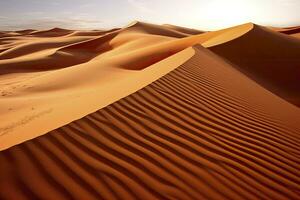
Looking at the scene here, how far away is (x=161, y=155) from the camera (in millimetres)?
3119

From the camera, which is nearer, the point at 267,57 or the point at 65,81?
the point at 65,81

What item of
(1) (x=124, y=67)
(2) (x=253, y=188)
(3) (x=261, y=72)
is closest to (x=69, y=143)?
(2) (x=253, y=188)

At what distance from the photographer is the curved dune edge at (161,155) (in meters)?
2.47

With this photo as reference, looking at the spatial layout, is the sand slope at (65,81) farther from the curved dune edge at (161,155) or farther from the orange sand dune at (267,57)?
the orange sand dune at (267,57)

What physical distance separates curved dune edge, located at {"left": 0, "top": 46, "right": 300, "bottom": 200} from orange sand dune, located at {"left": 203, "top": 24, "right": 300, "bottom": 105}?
5799 mm

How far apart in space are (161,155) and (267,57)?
418 inches

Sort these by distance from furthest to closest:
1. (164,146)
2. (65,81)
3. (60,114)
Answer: (65,81) < (60,114) < (164,146)

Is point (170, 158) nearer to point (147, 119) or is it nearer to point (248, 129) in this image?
point (147, 119)

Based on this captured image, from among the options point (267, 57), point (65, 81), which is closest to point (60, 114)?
point (65, 81)

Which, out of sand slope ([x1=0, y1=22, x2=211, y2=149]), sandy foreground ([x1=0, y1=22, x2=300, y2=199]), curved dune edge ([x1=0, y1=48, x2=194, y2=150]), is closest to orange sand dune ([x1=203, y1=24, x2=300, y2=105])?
sand slope ([x1=0, y1=22, x2=211, y2=149])

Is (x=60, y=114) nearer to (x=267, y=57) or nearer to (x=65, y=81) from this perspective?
(x=65, y=81)

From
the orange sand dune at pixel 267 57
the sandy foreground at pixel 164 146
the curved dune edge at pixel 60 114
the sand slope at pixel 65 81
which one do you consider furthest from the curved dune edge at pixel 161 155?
the orange sand dune at pixel 267 57

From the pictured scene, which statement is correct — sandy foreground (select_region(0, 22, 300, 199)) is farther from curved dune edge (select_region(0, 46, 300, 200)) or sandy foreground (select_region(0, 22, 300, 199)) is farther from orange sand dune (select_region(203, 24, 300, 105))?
orange sand dune (select_region(203, 24, 300, 105))

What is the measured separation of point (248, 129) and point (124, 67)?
790cm
